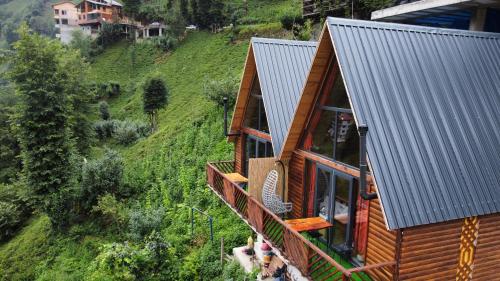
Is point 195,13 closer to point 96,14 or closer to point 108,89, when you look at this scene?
point 108,89

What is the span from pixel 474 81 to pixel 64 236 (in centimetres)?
2360

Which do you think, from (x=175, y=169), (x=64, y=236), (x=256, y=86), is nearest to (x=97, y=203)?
(x=64, y=236)

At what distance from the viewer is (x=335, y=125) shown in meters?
9.28

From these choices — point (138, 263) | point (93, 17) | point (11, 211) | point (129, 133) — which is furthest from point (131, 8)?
point (138, 263)

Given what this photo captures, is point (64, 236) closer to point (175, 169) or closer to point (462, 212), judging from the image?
point (175, 169)

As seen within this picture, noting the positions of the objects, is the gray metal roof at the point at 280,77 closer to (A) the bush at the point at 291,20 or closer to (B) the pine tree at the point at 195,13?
(A) the bush at the point at 291,20

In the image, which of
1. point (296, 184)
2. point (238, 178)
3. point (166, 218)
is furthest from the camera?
point (166, 218)

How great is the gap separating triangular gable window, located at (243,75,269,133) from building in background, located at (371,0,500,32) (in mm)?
5979

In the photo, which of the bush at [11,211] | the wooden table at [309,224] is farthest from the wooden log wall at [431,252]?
the bush at [11,211]

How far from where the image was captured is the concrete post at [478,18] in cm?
1212

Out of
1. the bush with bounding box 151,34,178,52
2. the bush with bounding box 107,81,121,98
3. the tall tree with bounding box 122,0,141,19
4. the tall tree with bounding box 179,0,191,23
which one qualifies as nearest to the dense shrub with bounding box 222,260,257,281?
the bush with bounding box 107,81,121,98

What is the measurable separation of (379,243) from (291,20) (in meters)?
32.6

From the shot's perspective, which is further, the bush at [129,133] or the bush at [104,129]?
the bush at [104,129]

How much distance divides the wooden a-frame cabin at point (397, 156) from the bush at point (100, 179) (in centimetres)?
1516
